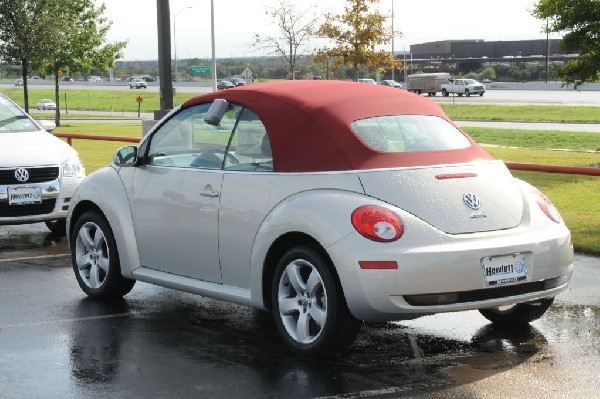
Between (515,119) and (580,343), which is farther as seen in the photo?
(515,119)

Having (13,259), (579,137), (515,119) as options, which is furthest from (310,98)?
(515,119)

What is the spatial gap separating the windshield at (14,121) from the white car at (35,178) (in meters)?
0.22

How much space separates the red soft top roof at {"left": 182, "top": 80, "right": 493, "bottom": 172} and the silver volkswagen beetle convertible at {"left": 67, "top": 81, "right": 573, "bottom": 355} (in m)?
0.01

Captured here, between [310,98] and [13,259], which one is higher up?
[310,98]

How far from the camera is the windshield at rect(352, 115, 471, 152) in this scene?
268 inches

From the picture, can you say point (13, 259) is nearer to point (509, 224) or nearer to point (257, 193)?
point (257, 193)

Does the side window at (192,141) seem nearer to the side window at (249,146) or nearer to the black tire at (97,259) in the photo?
the side window at (249,146)

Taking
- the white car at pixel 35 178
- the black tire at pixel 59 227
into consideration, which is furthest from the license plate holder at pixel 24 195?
the black tire at pixel 59 227

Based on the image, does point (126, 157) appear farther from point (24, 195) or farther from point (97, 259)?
point (24, 195)

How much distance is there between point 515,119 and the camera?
47.8m

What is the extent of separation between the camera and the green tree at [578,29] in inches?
845

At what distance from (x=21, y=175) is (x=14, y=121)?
4.93 ft

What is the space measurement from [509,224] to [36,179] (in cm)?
655

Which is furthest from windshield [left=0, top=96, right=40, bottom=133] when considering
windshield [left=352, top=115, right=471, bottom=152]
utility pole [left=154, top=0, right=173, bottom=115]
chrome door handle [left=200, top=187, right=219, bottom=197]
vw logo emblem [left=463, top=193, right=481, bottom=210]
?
vw logo emblem [left=463, top=193, right=481, bottom=210]
